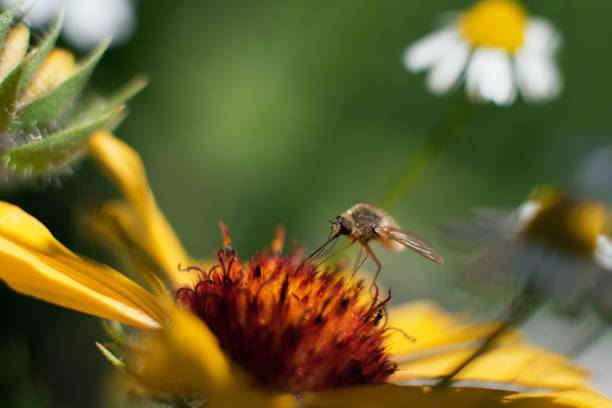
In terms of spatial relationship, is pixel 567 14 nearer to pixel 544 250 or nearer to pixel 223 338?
pixel 544 250

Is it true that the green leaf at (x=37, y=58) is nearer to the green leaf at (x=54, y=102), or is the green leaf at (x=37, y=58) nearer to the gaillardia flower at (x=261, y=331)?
the green leaf at (x=54, y=102)

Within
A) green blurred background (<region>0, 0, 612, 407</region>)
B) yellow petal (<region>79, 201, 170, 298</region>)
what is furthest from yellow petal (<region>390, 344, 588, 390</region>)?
green blurred background (<region>0, 0, 612, 407</region>)

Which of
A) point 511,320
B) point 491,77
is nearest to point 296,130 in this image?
point 491,77

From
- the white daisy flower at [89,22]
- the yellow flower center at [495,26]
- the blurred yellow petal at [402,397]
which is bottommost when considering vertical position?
the blurred yellow petal at [402,397]

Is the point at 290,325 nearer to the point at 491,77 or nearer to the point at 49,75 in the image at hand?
the point at 49,75

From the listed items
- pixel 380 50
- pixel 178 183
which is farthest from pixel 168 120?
pixel 380 50

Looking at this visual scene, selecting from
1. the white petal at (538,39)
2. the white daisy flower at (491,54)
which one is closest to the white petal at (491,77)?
the white daisy flower at (491,54)
